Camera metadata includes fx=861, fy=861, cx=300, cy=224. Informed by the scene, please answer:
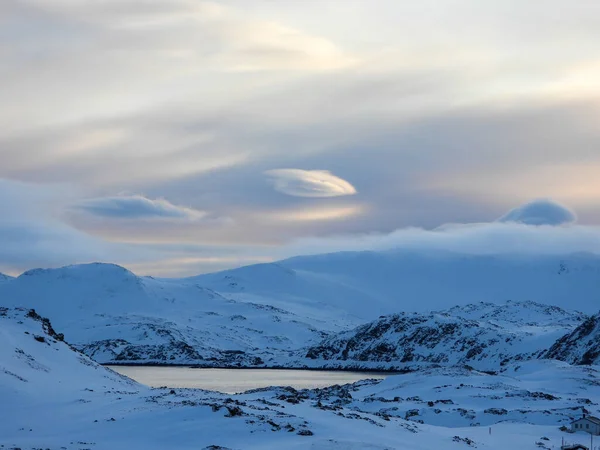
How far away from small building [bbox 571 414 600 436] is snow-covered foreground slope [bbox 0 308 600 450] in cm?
177

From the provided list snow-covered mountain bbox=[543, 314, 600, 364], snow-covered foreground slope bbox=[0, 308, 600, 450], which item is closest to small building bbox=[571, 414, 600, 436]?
snow-covered foreground slope bbox=[0, 308, 600, 450]

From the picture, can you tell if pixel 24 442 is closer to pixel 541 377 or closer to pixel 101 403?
pixel 101 403

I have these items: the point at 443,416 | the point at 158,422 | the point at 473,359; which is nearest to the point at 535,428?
the point at 443,416

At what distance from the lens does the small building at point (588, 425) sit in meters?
73.5

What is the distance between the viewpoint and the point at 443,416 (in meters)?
85.7

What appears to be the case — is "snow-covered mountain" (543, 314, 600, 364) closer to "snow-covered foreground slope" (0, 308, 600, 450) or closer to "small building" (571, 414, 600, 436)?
"snow-covered foreground slope" (0, 308, 600, 450)

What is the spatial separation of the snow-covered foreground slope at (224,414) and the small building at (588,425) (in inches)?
69.5

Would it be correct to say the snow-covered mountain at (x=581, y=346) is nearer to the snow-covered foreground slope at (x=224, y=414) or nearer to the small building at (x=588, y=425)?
the snow-covered foreground slope at (x=224, y=414)

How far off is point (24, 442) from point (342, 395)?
176 feet

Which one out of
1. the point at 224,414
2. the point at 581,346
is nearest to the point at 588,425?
the point at 224,414

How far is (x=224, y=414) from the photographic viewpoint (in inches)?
2406

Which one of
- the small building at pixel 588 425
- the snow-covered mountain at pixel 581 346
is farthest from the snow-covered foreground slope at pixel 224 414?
the snow-covered mountain at pixel 581 346

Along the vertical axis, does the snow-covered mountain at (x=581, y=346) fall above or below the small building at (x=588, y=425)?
above

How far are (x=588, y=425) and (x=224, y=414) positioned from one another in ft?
108
